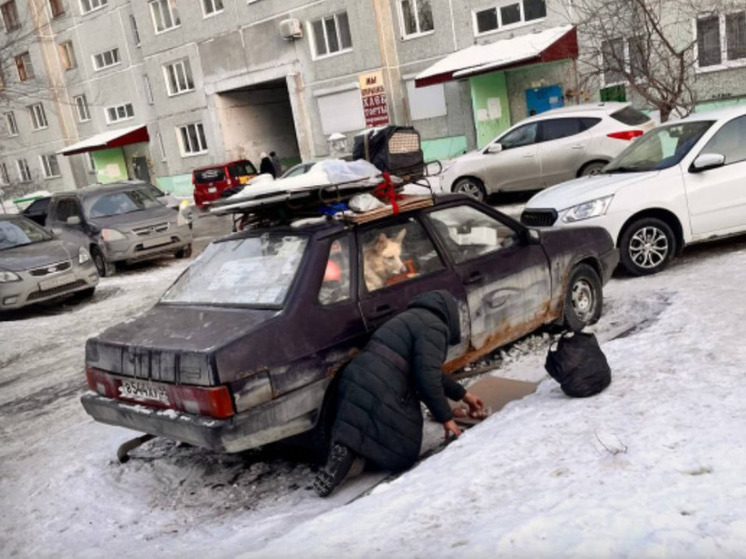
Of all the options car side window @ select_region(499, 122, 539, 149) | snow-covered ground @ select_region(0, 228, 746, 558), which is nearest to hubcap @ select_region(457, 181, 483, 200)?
car side window @ select_region(499, 122, 539, 149)

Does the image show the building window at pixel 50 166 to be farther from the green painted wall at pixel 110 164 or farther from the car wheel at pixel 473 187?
the car wheel at pixel 473 187

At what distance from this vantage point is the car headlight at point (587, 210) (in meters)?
7.39

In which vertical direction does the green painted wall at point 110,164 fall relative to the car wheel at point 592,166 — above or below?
above

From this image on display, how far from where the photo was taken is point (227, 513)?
13.3 ft

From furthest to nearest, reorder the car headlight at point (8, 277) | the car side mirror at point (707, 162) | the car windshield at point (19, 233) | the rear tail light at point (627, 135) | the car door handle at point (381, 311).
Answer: the rear tail light at point (627, 135) < the car windshield at point (19, 233) < the car headlight at point (8, 277) < the car side mirror at point (707, 162) < the car door handle at point (381, 311)

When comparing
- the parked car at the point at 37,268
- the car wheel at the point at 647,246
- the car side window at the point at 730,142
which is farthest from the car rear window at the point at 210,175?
the car side window at the point at 730,142

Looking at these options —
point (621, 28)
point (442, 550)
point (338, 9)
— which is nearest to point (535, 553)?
point (442, 550)

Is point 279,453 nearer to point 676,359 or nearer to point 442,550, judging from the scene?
point 442,550

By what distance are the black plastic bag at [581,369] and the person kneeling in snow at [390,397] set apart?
0.73 metres

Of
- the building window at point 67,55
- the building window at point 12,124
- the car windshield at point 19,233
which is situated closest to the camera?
the car windshield at point 19,233

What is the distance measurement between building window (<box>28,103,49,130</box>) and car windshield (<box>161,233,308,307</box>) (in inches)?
1602

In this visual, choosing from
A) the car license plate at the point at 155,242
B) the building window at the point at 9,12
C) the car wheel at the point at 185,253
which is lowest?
the car wheel at the point at 185,253

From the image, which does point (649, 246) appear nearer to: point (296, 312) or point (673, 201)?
point (673, 201)

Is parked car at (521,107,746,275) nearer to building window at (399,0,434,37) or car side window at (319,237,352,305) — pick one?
car side window at (319,237,352,305)
